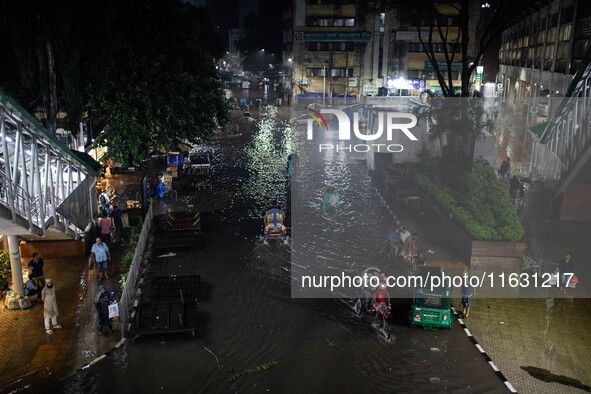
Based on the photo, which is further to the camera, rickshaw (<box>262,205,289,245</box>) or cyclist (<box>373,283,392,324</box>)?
rickshaw (<box>262,205,289,245</box>)

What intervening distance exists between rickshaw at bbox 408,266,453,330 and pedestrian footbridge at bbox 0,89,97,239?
10.6m

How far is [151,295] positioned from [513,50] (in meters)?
67.1

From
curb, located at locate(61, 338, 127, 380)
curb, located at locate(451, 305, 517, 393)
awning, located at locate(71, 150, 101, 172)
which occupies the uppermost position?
awning, located at locate(71, 150, 101, 172)

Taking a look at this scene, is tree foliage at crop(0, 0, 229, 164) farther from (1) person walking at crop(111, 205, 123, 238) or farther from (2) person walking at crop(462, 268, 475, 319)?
(2) person walking at crop(462, 268, 475, 319)

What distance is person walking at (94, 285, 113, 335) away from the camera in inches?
544

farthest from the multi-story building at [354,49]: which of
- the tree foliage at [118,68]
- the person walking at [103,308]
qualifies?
the person walking at [103,308]

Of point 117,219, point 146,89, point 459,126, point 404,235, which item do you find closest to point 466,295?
point 404,235

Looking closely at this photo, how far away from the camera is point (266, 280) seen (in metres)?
17.7

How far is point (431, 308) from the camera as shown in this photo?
1443cm

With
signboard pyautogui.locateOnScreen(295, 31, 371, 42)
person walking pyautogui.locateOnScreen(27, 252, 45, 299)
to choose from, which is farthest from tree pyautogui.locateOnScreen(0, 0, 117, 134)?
signboard pyautogui.locateOnScreen(295, 31, 371, 42)

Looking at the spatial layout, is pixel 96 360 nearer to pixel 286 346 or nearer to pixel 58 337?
pixel 58 337

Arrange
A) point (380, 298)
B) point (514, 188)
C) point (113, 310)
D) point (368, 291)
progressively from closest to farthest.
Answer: point (113, 310) → point (380, 298) → point (368, 291) → point (514, 188)

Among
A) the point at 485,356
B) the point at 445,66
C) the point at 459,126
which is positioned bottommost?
the point at 485,356

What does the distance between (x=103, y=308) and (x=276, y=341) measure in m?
4.49
